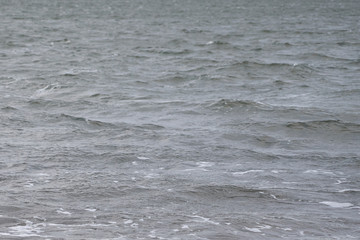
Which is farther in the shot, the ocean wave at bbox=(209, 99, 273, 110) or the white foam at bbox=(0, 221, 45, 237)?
the ocean wave at bbox=(209, 99, 273, 110)

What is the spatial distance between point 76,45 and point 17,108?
18.3m

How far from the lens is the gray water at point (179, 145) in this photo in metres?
9.72

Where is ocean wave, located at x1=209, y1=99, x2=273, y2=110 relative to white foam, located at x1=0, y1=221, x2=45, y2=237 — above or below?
below

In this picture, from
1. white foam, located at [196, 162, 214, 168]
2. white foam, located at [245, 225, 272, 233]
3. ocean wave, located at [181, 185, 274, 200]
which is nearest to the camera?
white foam, located at [245, 225, 272, 233]

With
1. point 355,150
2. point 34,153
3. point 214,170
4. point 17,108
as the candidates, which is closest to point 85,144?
point 34,153

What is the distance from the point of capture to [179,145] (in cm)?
1441

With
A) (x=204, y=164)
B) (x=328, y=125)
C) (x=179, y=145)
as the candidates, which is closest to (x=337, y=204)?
(x=204, y=164)

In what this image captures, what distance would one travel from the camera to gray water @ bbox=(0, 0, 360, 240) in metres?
9.72

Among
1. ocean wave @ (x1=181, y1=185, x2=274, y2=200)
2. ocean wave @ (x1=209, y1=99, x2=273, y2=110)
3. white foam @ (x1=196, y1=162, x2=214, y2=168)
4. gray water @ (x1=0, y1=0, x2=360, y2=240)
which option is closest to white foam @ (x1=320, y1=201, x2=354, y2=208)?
gray water @ (x1=0, y1=0, x2=360, y2=240)

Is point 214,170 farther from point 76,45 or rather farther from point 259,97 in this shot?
point 76,45

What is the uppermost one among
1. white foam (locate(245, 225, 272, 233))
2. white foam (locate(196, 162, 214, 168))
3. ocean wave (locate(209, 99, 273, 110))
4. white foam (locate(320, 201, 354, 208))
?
white foam (locate(245, 225, 272, 233))

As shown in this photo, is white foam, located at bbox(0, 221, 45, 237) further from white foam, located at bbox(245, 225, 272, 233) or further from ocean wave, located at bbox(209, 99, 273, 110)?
ocean wave, located at bbox(209, 99, 273, 110)

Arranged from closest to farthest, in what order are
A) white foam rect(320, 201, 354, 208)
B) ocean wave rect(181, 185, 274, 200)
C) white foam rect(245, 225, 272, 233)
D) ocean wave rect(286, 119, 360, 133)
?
white foam rect(245, 225, 272, 233), white foam rect(320, 201, 354, 208), ocean wave rect(181, 185, 274, 200), ocean wave rect(286, 119, 360, 133)

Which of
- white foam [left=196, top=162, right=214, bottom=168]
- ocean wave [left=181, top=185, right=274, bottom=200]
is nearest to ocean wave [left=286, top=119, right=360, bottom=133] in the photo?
white foam [left=196, top=162, right=214, bottom=168]
